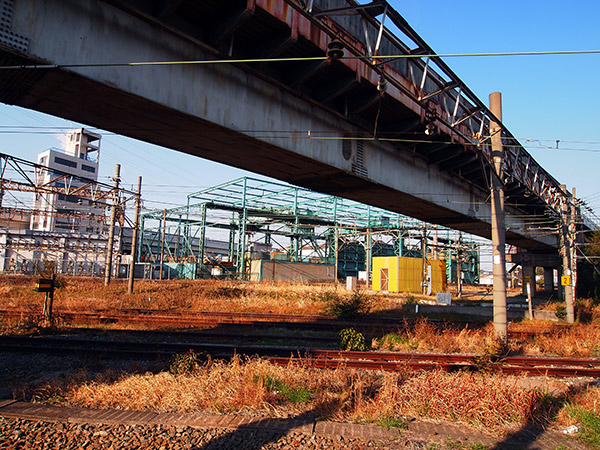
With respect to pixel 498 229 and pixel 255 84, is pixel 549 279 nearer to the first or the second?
pixel 498 229

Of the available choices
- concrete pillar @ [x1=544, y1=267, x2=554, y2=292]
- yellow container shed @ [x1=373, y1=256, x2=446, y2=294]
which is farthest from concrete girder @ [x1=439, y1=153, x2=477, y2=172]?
concrete pillar @ [x1=544, y1=267, x2=554, y2=292]

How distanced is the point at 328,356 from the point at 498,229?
706cm

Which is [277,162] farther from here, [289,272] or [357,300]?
[289,272]

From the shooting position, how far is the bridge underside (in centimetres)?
591

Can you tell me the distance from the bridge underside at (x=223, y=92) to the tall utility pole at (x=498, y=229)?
154cm

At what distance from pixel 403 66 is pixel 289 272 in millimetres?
33349

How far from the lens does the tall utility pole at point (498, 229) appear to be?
12.0 metres

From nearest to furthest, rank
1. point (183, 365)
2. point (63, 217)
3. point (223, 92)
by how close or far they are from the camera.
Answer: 1. point (183, 365)
2. point (223, 92)
3. point (63, 217)

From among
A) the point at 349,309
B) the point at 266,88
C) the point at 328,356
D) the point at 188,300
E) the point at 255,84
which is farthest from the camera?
the point at 188,300

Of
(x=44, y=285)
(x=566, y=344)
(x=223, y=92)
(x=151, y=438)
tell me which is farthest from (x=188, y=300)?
(x=151, y=438)

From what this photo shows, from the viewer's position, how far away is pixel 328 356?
9938 millimetres

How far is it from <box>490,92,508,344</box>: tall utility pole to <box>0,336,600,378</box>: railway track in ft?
6.08

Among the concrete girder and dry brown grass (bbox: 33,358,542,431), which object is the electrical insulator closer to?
dry brown grass (bbox: 33,358,542,431)

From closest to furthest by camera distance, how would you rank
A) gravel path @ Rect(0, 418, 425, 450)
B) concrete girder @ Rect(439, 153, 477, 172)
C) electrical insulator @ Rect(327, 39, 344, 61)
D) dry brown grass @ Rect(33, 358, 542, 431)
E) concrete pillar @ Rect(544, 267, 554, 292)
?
gravel path @ Rect(0, 418, 425, 450), dry brown grass @ Rect(33, 358, 542, 431), electrical insulator @ Rect(327, 39, 344, 61), concrete girder @ Rect(439, 153, 477, 172), concrete pillar @ Rect(544, 267, 554, 292)
